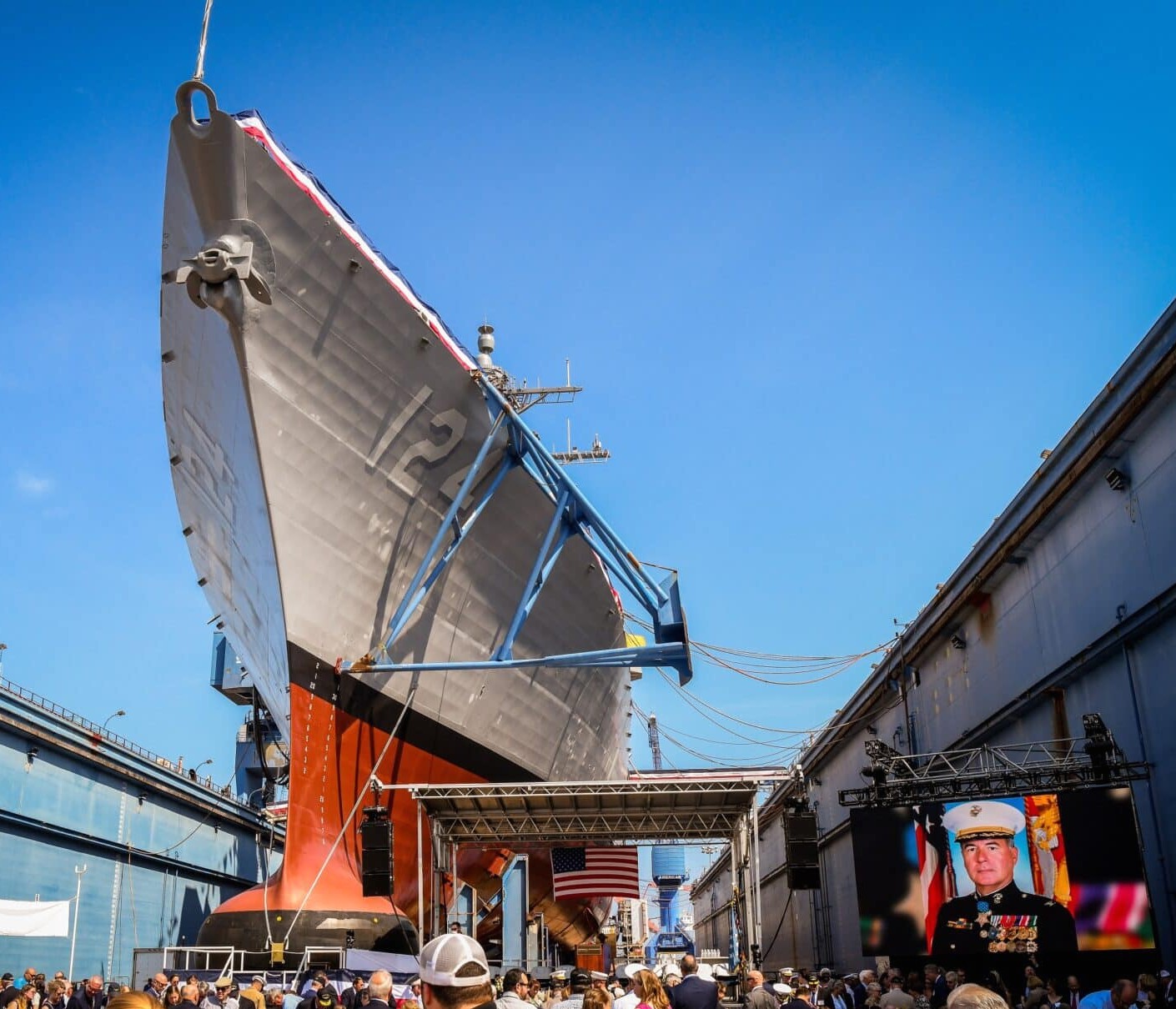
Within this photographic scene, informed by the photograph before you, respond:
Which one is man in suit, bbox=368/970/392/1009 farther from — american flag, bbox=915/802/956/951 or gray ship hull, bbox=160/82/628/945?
american flag, bbox=915/802/956/951

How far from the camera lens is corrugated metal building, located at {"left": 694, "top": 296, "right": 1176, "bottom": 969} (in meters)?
14.3

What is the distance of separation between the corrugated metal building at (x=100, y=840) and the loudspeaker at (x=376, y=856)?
733cm

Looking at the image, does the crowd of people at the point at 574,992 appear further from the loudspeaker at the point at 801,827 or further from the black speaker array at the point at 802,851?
the loudspeaker at the point at 801,827

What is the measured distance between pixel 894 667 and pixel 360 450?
17.8 meters

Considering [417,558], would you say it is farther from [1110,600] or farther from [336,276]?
[1110,600]

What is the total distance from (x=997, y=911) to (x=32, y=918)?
43.8 feet

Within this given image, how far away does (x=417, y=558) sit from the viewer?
1698 cm

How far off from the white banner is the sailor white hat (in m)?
12.7

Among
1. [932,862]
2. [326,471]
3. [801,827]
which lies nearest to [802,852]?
[801,827]

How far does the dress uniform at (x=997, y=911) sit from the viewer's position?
47.7 ft

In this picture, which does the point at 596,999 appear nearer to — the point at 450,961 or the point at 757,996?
the point at 450,961

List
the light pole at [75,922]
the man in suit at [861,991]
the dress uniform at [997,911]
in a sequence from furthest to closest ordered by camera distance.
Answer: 1. the light pole at [75,922]
2. the dress uniform at [997,911]
3. the man in suit at [861,991]

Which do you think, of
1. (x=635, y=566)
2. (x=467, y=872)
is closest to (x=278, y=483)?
(x=635, y=566)

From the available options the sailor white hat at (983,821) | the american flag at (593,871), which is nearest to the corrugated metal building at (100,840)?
the american flag at (593,871)
